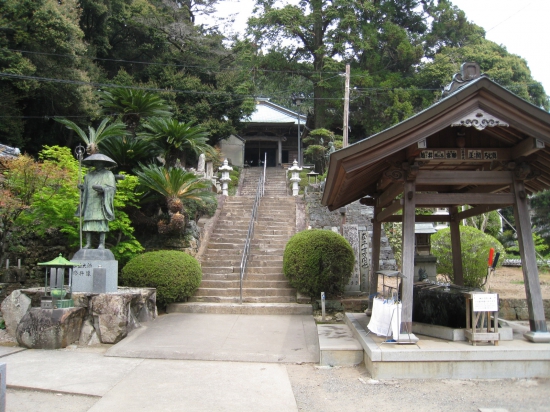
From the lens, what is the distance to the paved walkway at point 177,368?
522 centimetres

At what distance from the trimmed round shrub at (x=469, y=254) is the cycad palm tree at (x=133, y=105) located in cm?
945

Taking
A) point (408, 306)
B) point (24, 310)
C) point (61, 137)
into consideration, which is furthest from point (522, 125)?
point (61, 137)

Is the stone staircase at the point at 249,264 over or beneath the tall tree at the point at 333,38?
beneath

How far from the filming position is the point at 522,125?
6105 millimetres

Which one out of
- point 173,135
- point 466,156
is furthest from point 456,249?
point 173,135

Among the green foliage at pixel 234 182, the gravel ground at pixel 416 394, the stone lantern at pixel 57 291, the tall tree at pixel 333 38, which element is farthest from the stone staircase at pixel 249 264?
the tall tree at pixel 333 38

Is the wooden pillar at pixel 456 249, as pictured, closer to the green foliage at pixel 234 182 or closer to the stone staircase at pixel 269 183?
the stone staircase at pixel 269 183

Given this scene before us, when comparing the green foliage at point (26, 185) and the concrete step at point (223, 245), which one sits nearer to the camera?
the green foliage at point (26, 185)

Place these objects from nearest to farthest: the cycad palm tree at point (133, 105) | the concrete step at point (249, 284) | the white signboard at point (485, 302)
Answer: the white signboard at point (485, 302)
the concrete step at point (249, 284)
the cycad palm tree at point (133, 105)

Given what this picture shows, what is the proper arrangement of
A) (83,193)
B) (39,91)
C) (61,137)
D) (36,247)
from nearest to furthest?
1. (83,193)
2. (36,247)
3. (39,91)
4. (61,137)

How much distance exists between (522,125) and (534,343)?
2.99 metres

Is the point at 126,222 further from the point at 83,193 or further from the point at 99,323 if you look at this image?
the point at 99,323

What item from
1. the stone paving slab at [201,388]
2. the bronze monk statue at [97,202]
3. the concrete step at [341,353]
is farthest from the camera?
the bronze monk statue at [97,202]

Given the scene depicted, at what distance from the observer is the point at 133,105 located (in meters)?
14.0
